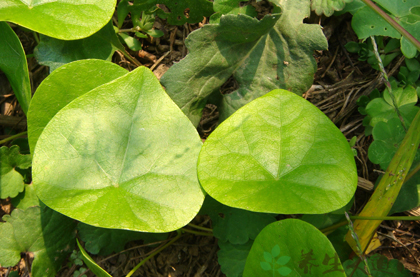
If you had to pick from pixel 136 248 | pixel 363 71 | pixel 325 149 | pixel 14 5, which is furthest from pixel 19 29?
pixel 363 71

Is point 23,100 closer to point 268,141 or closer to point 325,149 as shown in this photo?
point 268,141

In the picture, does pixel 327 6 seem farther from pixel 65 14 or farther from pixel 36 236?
pixel 36 236

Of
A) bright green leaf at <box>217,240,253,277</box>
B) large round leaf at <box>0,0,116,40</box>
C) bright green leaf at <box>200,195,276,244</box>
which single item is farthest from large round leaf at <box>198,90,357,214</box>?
large round leaf at <box>0,0,116,40</box>

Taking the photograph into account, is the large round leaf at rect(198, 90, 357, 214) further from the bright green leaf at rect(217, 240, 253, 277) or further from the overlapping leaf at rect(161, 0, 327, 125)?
the bright green leaf at rect(217, 240, 253, 277)

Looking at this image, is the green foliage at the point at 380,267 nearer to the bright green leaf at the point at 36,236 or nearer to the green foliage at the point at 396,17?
the green foliage at the point at 396,17

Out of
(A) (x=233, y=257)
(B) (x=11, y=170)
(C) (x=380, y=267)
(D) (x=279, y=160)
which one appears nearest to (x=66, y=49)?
(B) (x=11, y=170)

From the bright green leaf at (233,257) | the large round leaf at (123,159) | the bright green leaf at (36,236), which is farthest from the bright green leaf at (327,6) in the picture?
the bright green leaf at (36,236)

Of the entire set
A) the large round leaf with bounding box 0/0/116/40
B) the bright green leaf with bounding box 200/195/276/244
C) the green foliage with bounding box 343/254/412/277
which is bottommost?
the green foliage with bounding box 343/254/412/277
